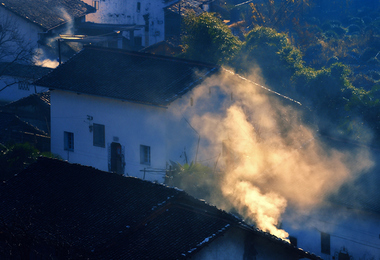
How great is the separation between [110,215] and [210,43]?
20.9m

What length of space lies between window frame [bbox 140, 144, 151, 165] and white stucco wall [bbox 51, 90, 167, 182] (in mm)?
165

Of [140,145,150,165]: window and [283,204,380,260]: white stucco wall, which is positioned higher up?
[140,145,150,165]: window

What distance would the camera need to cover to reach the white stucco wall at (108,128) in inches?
999

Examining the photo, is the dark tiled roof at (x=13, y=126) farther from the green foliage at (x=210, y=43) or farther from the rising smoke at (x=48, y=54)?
the rising smoke at (x=48, y=54)

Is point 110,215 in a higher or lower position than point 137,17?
lower

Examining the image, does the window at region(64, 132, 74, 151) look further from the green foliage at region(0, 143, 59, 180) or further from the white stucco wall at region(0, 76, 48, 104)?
the white stucco wall at region(0, 76, 48, 104)

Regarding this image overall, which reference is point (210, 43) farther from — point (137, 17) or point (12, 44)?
point (137, 17)

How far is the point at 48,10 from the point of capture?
46875 mm

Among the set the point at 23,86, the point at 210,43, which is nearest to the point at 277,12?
the point at 210,43

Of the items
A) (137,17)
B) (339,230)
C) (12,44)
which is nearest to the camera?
(339,230)

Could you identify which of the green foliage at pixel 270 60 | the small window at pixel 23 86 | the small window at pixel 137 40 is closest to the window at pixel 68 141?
the small window at pixel 23 86

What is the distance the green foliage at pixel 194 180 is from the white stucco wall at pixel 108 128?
1.85 m

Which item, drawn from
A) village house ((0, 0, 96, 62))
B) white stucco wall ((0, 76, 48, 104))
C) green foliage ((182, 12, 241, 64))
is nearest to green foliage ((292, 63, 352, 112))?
green foliage ((182, 12, 241, 64))

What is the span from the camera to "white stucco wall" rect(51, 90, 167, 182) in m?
25.4
